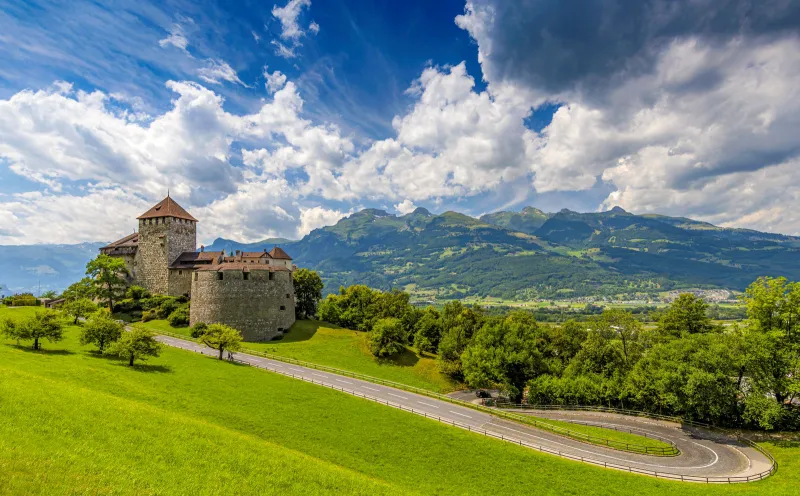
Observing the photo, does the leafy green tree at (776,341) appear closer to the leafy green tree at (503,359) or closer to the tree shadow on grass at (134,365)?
the leafy green tree at (503,359)

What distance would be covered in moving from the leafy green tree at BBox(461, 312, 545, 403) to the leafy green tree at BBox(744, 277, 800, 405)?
28817 mm

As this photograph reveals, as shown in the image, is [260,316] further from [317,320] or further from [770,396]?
[770,396]

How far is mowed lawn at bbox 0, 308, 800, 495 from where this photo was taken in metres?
19.0

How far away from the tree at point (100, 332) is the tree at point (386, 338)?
136 feet

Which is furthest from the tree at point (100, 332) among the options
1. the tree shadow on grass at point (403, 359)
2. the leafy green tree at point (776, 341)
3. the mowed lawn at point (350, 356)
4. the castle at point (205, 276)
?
the leafy green tree at point (776, 341)

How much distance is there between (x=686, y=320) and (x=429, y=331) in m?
50.4

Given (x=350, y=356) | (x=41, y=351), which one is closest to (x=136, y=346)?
(x=41, y=351)

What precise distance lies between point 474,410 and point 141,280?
292 ft

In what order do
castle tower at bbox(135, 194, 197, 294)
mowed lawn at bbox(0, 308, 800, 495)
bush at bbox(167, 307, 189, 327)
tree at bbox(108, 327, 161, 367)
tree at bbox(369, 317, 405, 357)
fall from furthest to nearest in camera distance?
castle tower at bbox(135, 194, 197, 294)
bush at bbox(167, 307, 189, 327)
tree at bbox(369, 317, 405, 357)
tree at bbox(108, 327, 161, 367)
mowed lawn at bbox(0, 308, 800, 495)

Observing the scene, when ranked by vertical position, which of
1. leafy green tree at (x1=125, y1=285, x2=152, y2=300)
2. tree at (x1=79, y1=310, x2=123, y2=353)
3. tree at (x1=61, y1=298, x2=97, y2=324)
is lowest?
tree at (x1=79, y1=310, x2=123, y2=353)

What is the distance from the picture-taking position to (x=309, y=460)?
27.0 m

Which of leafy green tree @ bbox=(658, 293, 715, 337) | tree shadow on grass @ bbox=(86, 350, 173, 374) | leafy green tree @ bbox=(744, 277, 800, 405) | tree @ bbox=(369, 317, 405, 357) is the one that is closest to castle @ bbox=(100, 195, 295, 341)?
tree @ bbox=(369, 317, 405, 357)

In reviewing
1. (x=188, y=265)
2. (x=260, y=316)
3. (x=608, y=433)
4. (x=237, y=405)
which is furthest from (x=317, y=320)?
(x=608, y=433)

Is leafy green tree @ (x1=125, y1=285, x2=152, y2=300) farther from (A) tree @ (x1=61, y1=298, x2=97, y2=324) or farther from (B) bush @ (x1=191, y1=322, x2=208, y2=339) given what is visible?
(B) bush @ (x1=191, y1=322, x2=208, y2=339)
